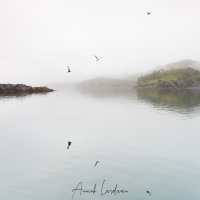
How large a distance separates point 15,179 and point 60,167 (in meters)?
4.72

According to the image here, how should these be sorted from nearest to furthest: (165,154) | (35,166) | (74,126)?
(35,166), (165,154), (74,126)

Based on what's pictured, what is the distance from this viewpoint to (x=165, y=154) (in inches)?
1205

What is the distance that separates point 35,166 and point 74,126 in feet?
81.9

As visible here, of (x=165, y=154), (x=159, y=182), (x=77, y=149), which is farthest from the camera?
(x=77, y=149)

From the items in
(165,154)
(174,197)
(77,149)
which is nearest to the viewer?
(174,197)

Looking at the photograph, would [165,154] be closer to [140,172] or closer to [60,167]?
[140,172]

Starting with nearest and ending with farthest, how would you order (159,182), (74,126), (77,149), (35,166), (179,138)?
(159,182), (35,166), (77,149), (179,138), (74,126)

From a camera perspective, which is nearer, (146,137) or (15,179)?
(15,179)

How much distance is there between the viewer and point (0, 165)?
87.3 ft

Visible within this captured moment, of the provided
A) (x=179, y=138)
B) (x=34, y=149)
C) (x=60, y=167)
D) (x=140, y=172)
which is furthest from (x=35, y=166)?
(x=179, y=138)

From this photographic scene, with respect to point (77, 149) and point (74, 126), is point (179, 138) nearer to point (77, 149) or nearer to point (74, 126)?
point (77, 149)

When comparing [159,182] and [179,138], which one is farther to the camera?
[179,138]

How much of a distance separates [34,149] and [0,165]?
6927mm

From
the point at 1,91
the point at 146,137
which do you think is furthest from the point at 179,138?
the point at 1,91
